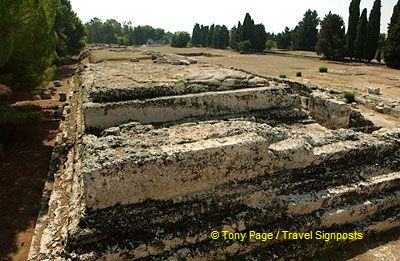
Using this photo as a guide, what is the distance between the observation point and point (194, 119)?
6.68 m

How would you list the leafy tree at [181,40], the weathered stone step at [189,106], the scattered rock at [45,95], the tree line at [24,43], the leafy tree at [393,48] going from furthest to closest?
the leafy tree at [181,40] → the leafy tree at [393,48] → the scattered rock at [45,95] → the tree line at [24,43] → the weathered stone step at [189,106]

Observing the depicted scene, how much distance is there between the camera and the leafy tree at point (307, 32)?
166 feet

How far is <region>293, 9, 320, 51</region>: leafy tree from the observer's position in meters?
50.5

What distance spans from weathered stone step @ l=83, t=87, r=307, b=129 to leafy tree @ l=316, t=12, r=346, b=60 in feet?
99.1

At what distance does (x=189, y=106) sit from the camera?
670 cm

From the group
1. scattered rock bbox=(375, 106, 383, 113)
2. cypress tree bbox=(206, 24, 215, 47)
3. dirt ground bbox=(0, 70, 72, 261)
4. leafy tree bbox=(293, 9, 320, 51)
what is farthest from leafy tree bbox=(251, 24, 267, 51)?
dirt ground bbox=(0, 70, 72, 261)

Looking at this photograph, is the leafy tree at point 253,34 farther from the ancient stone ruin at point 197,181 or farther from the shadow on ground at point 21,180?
the ancient stone ruin at point 197,181

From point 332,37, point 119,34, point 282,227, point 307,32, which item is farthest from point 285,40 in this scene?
point 282,227

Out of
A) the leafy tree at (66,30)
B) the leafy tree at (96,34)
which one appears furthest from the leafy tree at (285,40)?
the leafy tree at (96,34)

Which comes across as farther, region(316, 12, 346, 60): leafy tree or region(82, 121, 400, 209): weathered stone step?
region(316, 12, 346, 60): leafy tree

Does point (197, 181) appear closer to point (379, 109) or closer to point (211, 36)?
point (379, 109)

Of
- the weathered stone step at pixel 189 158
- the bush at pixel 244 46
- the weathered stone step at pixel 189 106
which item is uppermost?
the bush at pixel 244 46

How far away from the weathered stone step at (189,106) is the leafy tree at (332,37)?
30211 mm

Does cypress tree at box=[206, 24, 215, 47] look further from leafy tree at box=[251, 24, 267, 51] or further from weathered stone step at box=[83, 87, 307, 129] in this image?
weathered stone step at box=[83, 87, 307, 129]
